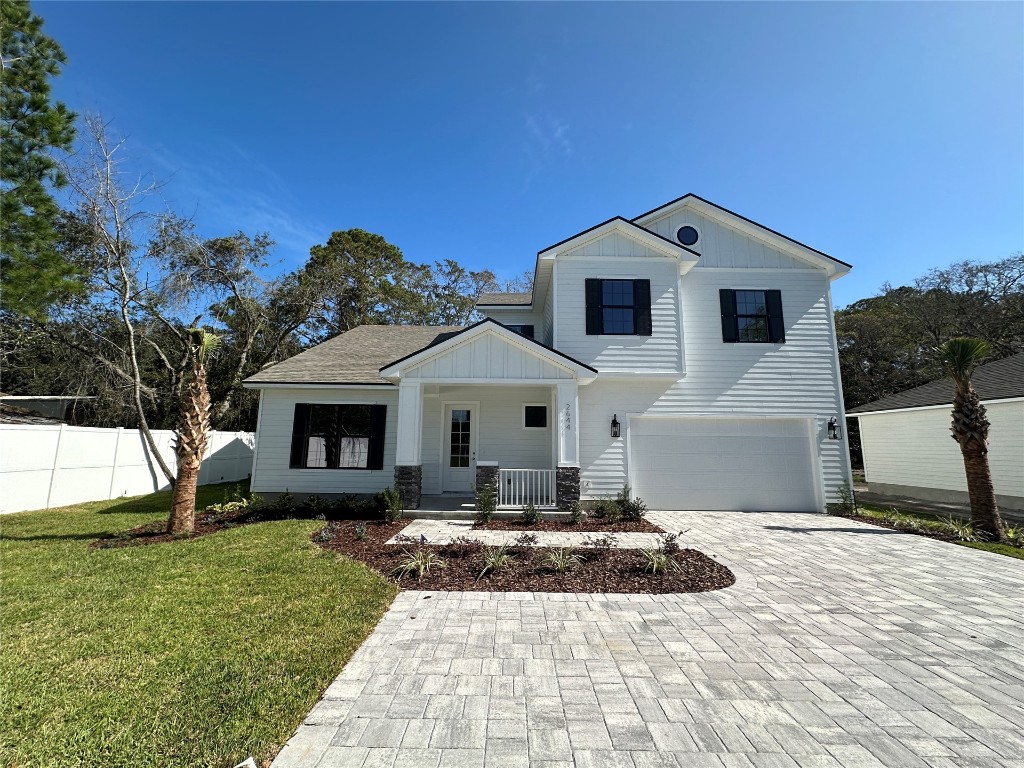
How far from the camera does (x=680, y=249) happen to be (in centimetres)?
1059

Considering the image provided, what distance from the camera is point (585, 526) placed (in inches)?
334

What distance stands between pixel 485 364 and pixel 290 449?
583 centimetres

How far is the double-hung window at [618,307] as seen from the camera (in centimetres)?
1062

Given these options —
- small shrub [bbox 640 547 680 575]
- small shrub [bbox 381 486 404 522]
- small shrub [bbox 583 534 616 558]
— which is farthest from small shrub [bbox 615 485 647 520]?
small shrub [bbox 381 486 404 522]

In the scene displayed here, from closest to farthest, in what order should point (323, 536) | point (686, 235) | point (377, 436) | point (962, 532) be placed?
point (323, 536) < point (962, 532) < point (377, 436) < point (686, 235)

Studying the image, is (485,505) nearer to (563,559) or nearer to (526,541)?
→ (526,541)

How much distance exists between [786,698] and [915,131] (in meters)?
12.3

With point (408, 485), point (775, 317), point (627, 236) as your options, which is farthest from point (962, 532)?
point (408, 485)

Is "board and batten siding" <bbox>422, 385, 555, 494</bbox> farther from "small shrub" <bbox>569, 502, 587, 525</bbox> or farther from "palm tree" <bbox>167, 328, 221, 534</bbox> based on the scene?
"palm tree" <bbox>167, 328, 221, 534</bbox>

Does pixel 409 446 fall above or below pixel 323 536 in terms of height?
above

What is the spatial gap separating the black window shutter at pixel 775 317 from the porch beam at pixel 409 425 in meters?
9.28

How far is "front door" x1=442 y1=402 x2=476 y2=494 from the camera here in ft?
Answer: 36.9

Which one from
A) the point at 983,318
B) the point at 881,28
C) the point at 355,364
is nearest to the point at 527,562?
the point at 355,364

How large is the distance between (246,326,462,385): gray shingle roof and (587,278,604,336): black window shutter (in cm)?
394
